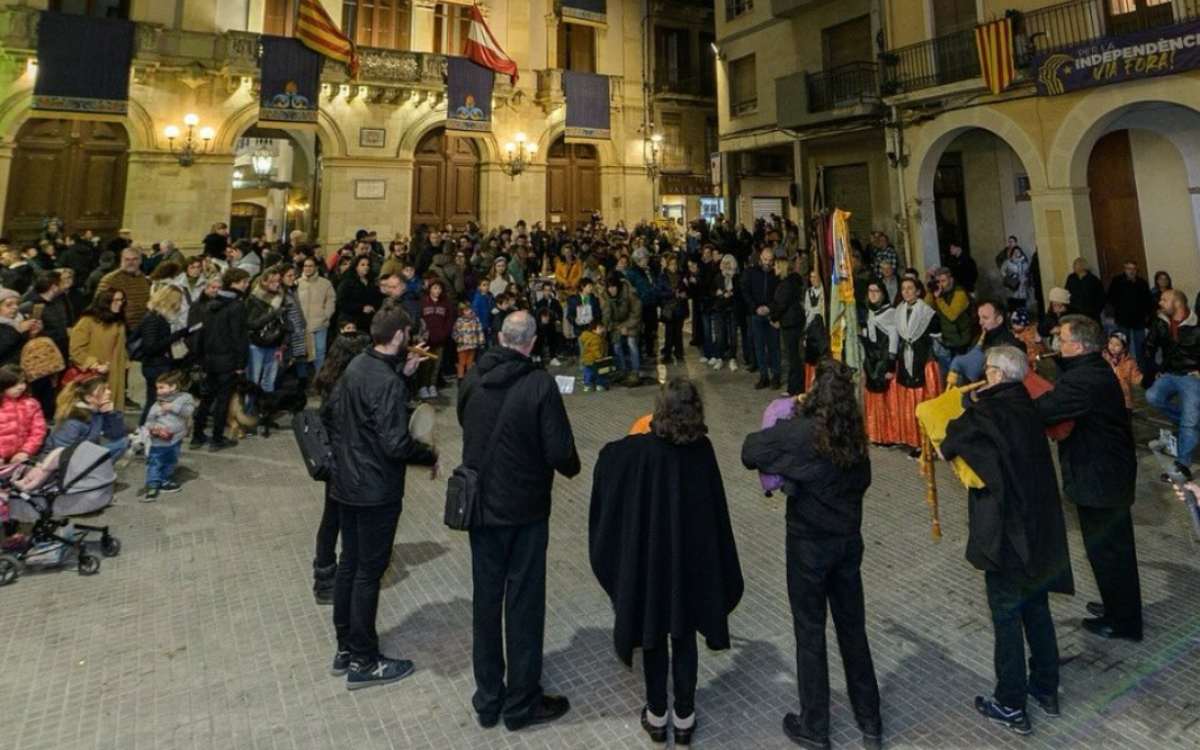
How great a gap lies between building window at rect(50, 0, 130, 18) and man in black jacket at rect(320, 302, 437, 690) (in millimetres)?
21216

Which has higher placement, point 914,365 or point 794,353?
point 914,365

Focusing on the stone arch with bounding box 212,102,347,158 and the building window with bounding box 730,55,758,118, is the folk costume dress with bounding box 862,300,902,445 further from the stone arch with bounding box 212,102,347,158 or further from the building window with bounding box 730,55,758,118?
the stone arch with bounding box 212,102,347,158

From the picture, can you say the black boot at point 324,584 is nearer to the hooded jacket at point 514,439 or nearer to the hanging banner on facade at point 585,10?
the hooded jacket at point 514,439

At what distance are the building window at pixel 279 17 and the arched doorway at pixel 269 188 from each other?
21.2 ft

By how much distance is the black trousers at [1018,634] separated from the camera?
3125 mm

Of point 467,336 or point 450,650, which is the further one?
point 467,336

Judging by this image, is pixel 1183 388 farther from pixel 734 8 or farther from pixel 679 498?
pixel 734 8

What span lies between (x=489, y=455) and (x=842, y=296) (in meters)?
5.08

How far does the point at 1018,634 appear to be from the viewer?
3.14m

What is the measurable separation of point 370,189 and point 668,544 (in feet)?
69.9

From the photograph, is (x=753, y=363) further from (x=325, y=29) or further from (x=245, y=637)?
(x=325, y=29)

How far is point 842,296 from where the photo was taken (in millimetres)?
6914

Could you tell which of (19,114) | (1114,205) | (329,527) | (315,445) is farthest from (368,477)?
(19,114)

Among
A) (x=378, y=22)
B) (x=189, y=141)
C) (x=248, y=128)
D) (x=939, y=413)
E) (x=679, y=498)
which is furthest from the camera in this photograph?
(x=378, y=22)
